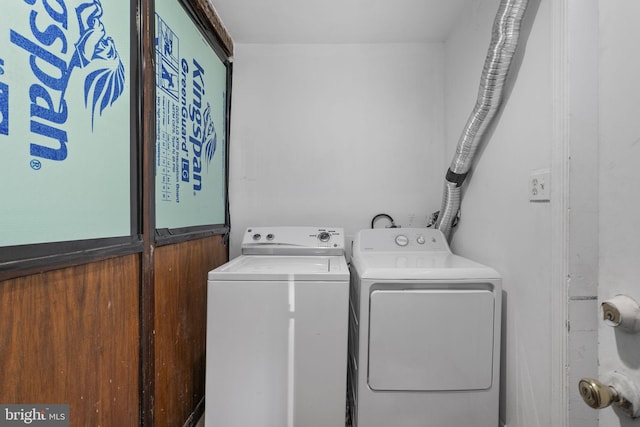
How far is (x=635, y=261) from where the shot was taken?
1.60ft

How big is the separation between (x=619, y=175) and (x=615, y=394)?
38 cm

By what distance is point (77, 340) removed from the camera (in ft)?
2.94

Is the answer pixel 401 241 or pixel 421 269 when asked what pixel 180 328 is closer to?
pixel 421 269

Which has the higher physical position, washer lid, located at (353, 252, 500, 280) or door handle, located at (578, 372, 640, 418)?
washer lid, located at (353, 252, 500, 280)

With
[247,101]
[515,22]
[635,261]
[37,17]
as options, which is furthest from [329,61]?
[635,261]

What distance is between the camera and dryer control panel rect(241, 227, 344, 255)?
2006mm

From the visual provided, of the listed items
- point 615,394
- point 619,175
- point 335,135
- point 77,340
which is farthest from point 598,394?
point 335,135

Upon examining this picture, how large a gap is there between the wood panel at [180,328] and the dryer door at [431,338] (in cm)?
97

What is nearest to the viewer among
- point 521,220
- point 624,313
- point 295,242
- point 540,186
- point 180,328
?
point 624,313

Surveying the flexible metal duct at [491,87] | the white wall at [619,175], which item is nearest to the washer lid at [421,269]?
the flexible metal duct at [491,87]

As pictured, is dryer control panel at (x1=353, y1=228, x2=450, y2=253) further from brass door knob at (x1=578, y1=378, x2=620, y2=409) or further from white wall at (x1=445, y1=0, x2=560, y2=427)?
brass door knob at (x1=578, y1=378, x2=620, y2=409)

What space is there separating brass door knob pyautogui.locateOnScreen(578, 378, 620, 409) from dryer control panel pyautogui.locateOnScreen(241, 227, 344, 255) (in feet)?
4.97

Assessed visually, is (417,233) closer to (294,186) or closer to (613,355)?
(294,186)

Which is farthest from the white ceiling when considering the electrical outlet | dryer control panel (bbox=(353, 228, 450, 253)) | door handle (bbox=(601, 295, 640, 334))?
door handle (bbox=(601, 295, 640, 334))
